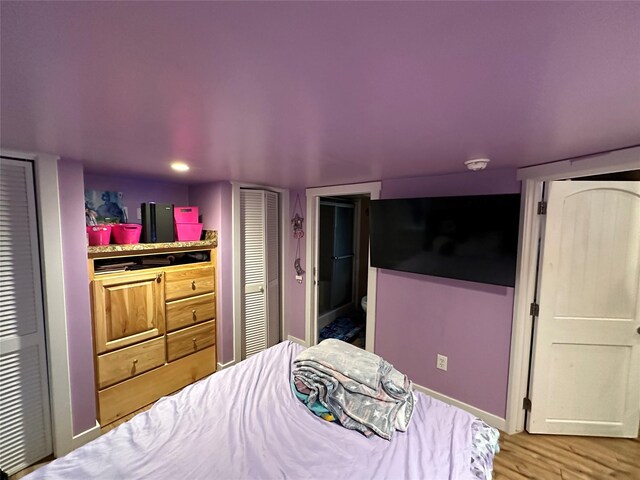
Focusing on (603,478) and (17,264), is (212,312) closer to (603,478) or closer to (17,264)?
(17,264)

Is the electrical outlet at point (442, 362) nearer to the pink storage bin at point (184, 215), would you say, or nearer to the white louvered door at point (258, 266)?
the white louvered door at point (258, 266)

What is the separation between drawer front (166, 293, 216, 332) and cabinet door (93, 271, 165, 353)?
8cm

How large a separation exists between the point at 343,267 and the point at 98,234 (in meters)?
3.20

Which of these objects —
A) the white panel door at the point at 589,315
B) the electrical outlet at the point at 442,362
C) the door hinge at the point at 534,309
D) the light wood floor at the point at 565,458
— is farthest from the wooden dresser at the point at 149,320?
the white panel door at the point at 589,315

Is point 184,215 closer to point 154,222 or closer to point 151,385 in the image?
point 154,222

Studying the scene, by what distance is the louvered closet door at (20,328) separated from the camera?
1641 mm

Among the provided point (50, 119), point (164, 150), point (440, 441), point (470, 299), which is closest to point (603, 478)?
point (470, 299)

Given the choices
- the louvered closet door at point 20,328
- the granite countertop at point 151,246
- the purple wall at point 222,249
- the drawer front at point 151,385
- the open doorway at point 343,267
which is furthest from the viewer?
the open doorway at point 343,267

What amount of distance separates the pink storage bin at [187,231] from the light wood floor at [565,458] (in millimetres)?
3012

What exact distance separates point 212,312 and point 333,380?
1730 millimetres

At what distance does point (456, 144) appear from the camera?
1.42 meters

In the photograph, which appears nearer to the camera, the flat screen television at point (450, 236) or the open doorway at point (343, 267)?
the flat screen television at point (450, 236)

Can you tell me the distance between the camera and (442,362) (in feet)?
8.02

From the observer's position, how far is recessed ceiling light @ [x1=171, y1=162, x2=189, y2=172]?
1971 millimetres
